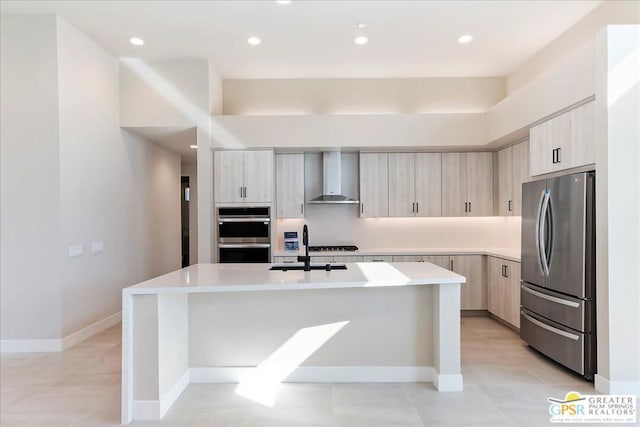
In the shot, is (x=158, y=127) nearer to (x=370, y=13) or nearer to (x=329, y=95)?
(x=329, y=95)

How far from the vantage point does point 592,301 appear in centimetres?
309

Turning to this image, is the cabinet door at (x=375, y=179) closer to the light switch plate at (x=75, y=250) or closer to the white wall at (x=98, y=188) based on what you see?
the white wall at (x=98, y=188)

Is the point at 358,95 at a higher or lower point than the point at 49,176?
higher

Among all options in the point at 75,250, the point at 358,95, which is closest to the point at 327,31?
the point at 358,95

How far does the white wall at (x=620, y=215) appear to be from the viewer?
2.91 m

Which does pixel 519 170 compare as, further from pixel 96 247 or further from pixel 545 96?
pixel 96 247

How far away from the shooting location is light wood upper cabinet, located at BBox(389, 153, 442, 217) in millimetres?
5637

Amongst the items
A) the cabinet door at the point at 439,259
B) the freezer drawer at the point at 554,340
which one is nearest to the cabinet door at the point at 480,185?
the cabinet door at the point at 439,259

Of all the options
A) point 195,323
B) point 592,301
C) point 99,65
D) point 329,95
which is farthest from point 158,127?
point 592,301

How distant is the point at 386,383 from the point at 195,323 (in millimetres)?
1631

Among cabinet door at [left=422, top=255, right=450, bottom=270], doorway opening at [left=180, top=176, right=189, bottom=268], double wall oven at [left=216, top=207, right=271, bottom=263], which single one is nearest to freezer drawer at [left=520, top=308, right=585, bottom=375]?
cabinet door at [left=422, top=255, right=450, bottom=270]

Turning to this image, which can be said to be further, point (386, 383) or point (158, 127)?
point (158, 127)

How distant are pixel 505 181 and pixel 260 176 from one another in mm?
3313

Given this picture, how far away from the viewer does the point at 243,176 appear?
5340 millimetres
